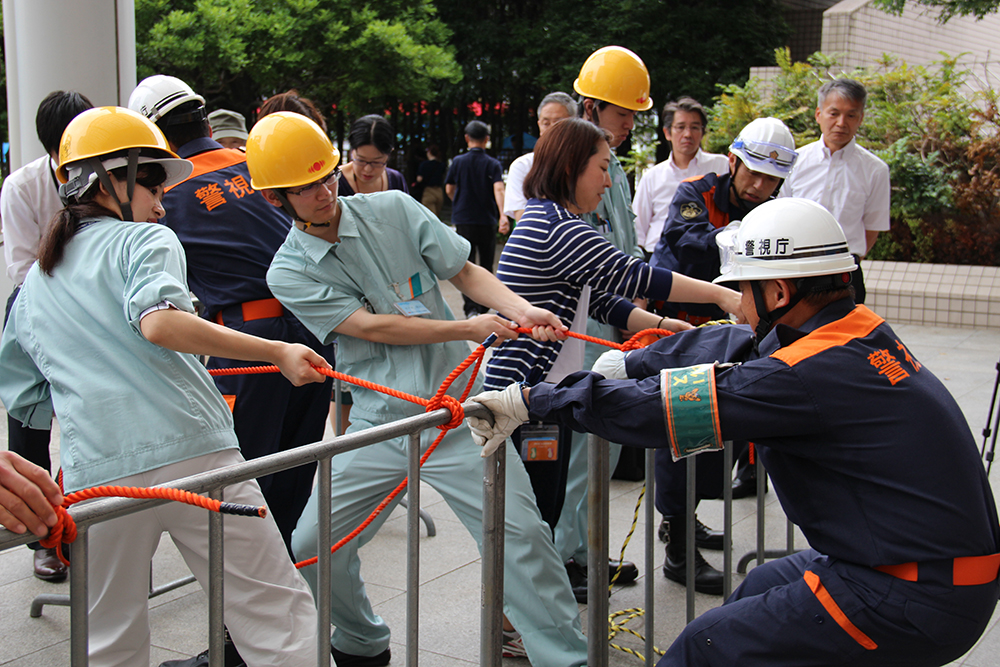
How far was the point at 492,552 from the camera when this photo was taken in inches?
92.8

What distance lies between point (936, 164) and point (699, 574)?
7.93 meters

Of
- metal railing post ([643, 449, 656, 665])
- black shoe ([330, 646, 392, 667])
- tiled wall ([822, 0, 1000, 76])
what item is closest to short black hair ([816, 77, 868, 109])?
metal railing post ([643, 449, 656, 665])

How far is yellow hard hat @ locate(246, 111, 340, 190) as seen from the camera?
9.29 feet

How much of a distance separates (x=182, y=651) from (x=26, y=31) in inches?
150

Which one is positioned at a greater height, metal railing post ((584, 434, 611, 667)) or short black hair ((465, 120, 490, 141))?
short black hair ((465, 120, 490, 141))

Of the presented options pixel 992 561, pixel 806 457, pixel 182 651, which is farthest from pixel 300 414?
pixel 992 561

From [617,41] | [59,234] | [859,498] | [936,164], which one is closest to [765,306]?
[859,498]

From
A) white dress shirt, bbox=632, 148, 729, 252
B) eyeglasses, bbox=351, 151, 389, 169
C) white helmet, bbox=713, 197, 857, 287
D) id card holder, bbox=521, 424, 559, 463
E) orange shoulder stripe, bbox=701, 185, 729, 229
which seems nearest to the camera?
white helmet, bbox=713, 197, 857, 287

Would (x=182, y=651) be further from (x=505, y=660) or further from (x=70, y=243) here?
(x=70, y=243)

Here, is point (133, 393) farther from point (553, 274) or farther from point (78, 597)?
point (553, 274)

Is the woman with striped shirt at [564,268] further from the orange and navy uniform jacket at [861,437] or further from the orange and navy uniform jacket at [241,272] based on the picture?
the orange and navy uniform jacket at [861,437]

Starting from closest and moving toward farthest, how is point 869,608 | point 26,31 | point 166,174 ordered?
point 869,608 < point 166,174 < point 26,31

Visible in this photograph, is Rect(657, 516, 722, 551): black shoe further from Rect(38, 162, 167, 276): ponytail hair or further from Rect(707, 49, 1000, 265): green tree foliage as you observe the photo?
Rect(707, 49, 1000, 265): green tree foliage

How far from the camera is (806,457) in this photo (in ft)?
6.94
